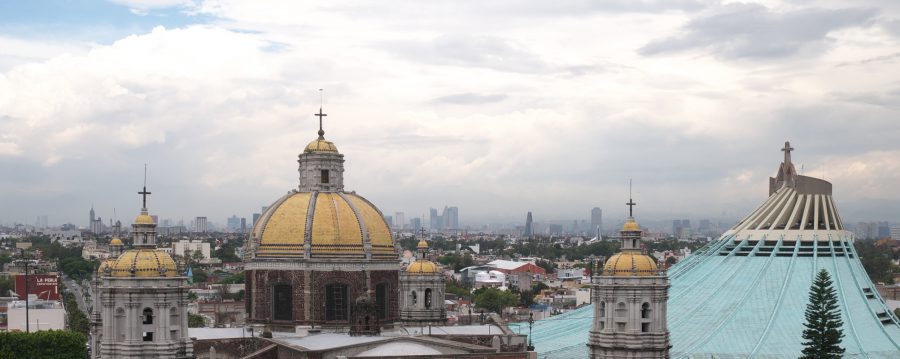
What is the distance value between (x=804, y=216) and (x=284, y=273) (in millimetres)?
35634

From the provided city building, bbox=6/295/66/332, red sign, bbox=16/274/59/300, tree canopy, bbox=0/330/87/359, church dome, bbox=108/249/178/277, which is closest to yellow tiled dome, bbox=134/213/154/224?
church dome, bbox=108/249/178/277

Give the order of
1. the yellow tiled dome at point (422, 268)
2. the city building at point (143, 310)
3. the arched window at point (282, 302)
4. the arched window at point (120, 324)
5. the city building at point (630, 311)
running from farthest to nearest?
1. the yellow tiled dome at point (422, 268)
2. the arched window at point (282, 302)
3. the city building at point (630, 311)
4. the arched window at point (120, 324)
5. the city building at point (143, 310)

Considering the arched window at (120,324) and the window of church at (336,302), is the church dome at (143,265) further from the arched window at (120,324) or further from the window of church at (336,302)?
the window of church at (336,302)

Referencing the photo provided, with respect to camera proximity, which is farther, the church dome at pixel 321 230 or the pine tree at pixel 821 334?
the pine tree at pixel 821 334

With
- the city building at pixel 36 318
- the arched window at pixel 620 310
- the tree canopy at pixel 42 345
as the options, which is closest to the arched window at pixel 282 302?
the arched window at pixel 620 310

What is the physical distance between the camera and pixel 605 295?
4634cm

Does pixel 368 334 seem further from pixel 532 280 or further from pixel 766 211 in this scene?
pixel 532 280

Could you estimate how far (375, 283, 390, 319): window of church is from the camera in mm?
52838

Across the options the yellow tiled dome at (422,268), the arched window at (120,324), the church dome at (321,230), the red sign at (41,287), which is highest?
the church dome at (321,230)

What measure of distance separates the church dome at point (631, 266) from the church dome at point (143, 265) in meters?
14.4

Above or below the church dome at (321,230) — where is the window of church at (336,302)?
below

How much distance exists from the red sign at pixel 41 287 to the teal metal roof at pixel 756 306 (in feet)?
161

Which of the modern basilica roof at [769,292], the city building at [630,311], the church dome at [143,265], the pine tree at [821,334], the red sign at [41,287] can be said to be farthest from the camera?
the red sign at [41,287]

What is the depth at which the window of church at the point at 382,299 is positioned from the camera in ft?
173
